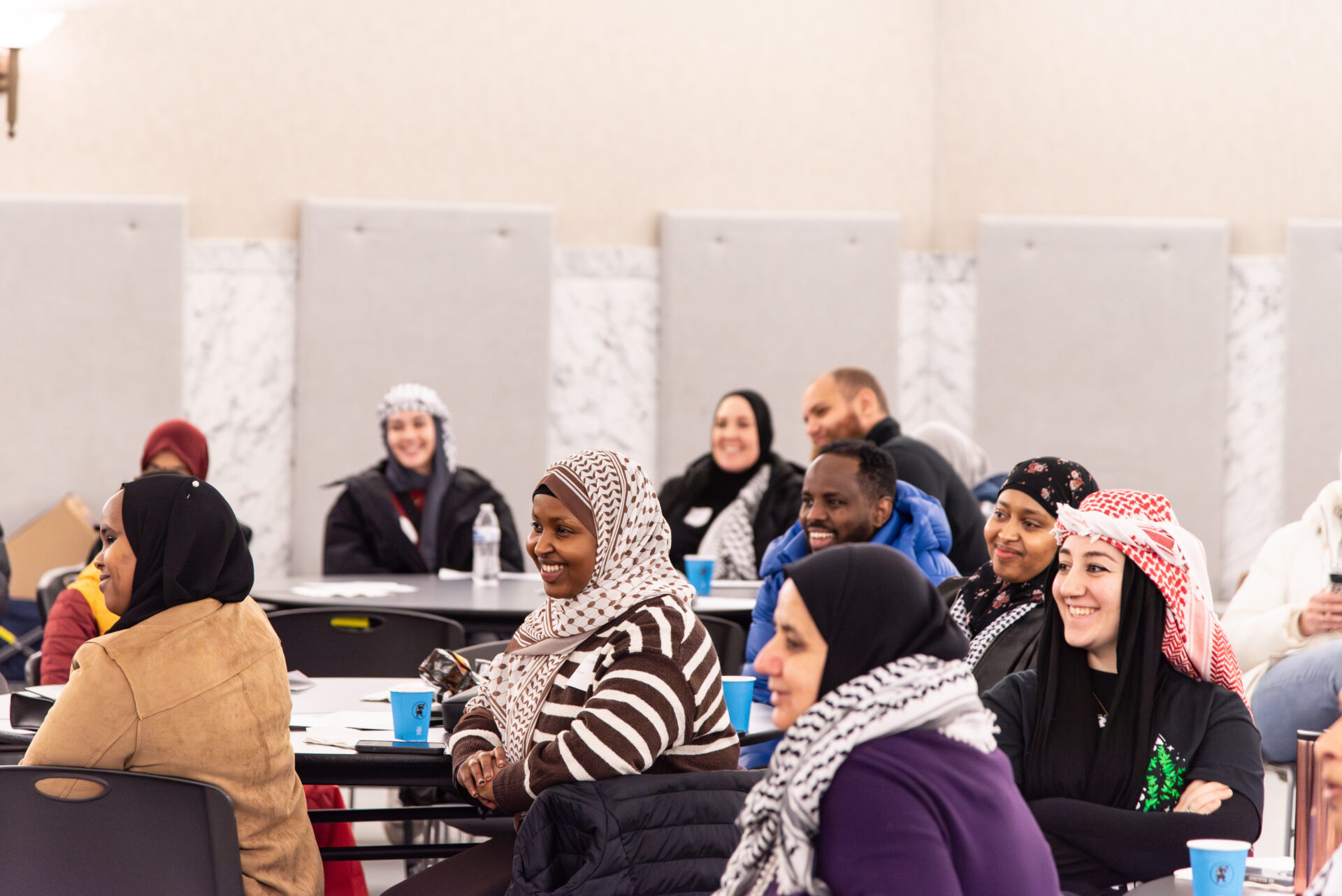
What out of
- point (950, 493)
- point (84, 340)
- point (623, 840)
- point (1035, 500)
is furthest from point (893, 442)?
point (84, 340)

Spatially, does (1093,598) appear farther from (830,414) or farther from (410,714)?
(830,414)

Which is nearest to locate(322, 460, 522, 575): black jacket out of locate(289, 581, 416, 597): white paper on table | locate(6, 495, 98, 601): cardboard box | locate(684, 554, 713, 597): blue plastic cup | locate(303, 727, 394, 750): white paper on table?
locate(289, 581, 416, 597): white paper on table

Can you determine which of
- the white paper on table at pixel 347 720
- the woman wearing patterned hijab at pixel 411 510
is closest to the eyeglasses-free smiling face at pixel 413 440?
the woman wearing patterned hijab at pixel 411 510

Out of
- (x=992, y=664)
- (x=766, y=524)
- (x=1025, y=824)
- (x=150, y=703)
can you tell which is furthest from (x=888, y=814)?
(x=766, y=524)

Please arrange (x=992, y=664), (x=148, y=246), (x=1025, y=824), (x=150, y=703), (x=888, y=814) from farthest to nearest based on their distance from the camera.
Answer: (x=148, y=246), (x=992, y=664), (x=150, y=703), (x=1025, y=824), (x=888, y=814)

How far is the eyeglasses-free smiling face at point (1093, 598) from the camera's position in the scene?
2.55 meters

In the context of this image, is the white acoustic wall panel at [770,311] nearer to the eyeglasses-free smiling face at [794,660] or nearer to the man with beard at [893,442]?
the man with beard at [893,442]

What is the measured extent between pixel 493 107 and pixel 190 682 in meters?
5.61

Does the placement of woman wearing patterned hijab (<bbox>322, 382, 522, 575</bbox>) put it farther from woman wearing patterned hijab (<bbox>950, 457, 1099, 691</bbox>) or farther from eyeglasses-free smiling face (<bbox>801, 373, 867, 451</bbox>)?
woman wearing patterned hijab (<bbox>950, 457, 1099, 691</bbox>)

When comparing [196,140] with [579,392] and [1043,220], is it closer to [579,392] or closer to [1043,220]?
→ [579,392]

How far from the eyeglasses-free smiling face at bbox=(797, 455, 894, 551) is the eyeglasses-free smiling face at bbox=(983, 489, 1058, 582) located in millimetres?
668

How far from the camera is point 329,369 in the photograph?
24.6 ft

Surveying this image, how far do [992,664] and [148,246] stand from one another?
18.3ft

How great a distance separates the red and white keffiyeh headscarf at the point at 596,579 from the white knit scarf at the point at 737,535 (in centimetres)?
305
